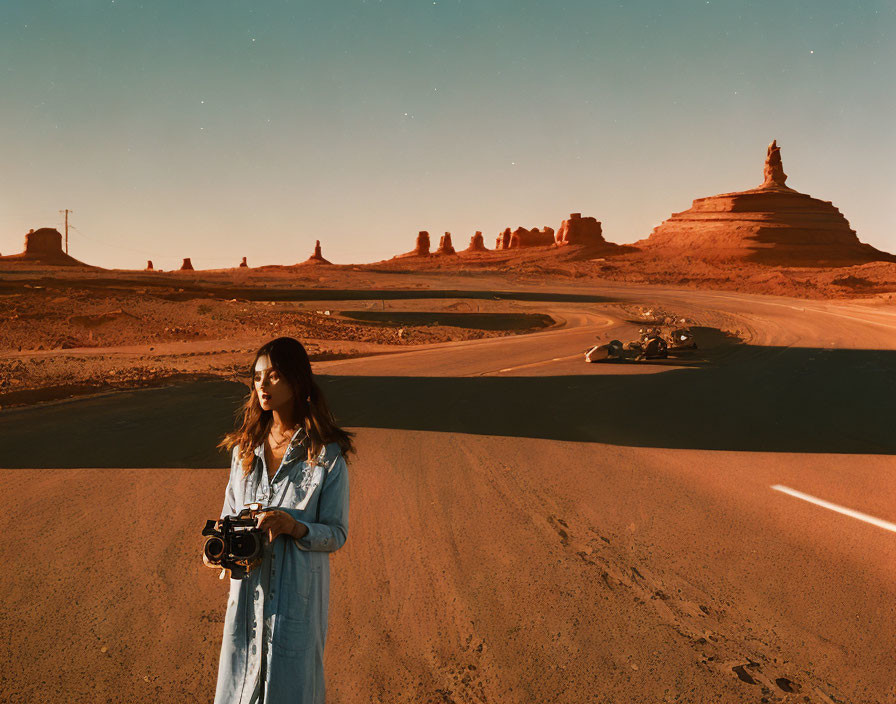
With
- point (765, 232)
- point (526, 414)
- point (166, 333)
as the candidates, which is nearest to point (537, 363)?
point (526, 414)

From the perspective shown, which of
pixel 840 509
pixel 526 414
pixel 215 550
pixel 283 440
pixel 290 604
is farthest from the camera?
pixel 526 414

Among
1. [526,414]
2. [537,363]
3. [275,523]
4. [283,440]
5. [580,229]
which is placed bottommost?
[526,414]

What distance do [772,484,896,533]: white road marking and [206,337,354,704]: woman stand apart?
6.70 meters

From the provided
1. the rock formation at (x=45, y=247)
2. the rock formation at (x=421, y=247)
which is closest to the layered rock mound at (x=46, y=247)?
the rock formation at (x=45, y=247)

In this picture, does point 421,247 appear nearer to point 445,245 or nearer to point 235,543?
point 445,245

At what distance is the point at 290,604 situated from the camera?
2820mm

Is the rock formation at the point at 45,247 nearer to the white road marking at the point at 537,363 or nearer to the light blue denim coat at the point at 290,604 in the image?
the white road marking at the point at 537,363

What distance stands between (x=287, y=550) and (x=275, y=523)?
0.68 ft

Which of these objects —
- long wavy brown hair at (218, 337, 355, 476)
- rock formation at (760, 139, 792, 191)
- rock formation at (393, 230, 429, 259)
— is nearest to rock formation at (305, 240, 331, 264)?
rock formation at (393, 230, 429, 259)

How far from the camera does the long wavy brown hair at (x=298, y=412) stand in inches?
120

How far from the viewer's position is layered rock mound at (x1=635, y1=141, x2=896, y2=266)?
3981 inches

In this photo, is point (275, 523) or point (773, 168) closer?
point (275, 523)

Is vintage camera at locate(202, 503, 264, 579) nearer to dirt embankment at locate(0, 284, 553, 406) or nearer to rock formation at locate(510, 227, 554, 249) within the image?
dirt embankment at locate(0, 284, 553, 406)

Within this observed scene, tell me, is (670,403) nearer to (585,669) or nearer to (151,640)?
(585,669)
